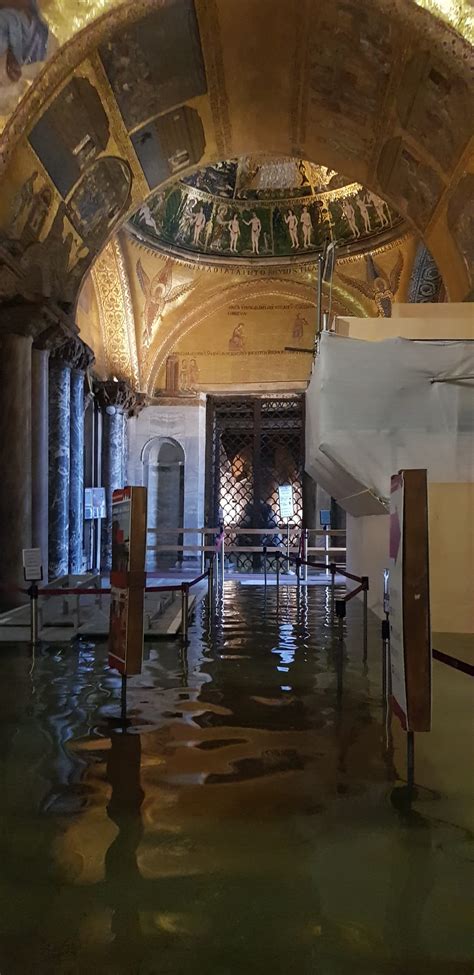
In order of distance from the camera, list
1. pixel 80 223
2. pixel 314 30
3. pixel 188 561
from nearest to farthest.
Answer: pixel 314 30 < pixel 80 223 < pixel 188 561

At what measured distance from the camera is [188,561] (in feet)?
59.0

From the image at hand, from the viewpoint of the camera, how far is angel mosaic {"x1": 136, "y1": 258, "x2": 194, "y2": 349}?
56.7ft

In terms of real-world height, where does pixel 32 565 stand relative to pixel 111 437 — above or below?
below

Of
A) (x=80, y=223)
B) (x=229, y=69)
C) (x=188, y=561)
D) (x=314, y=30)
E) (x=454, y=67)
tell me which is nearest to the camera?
(x=454, y=67)

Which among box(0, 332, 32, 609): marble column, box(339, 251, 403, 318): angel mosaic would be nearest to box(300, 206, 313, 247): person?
box(339, 251, 403, 318): angel mosaic

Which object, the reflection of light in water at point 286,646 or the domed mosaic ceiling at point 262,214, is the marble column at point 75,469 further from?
the reflection of light in water at point 286,646

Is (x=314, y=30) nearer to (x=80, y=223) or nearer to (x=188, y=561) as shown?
(x=80, y=223)

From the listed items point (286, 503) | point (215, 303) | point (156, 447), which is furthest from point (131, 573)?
point (215, 303)

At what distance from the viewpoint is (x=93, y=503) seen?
14.5m

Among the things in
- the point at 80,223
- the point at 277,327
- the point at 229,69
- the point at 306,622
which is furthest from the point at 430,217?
the point at 277,327

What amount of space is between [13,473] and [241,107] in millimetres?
6641

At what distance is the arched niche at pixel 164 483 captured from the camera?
18.8 meters

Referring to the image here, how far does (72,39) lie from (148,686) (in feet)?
24.2

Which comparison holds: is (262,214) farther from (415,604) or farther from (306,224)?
(415,604)
